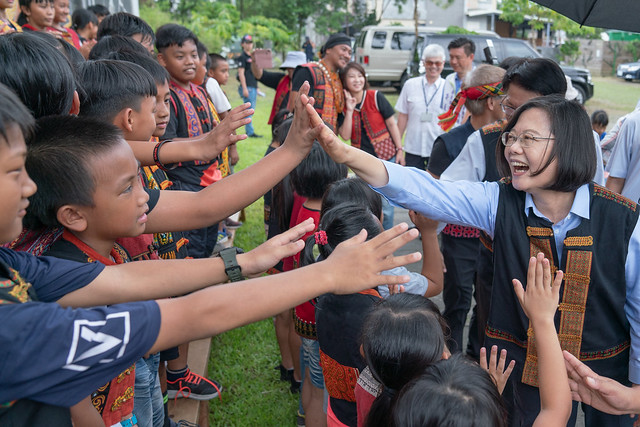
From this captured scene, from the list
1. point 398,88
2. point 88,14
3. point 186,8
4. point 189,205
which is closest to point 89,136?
point 189,205

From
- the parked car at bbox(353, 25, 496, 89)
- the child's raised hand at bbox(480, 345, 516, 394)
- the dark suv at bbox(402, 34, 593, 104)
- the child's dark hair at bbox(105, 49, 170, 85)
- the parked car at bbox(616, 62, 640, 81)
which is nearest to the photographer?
the child's raised hand at bbox(480, 345, 516, 394)

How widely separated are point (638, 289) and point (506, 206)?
53 centimetres

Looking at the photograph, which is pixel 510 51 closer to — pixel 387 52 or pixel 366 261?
pixel 387 52

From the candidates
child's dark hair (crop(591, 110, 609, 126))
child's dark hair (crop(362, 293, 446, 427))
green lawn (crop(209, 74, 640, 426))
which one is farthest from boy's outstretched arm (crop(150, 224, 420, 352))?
child's dark hair (crop(591, 110, 609, 126))

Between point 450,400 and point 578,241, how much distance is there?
2.89 ft

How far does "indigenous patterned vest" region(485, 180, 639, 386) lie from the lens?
1853mm

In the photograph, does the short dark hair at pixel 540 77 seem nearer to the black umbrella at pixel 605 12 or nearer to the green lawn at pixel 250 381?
the black umbrella at pixel 605 12

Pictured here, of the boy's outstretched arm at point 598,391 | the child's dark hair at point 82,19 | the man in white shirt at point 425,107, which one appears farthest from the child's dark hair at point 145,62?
the child's dark hair at point 82,19

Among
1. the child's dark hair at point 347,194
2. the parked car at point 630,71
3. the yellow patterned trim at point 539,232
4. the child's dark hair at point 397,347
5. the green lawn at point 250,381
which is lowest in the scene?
the parked car at point 630,71

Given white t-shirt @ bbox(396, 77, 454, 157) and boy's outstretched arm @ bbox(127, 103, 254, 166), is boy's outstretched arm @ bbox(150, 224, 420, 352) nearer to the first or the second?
boy's outstretched arm @ bbox(127, 103, 254, 166)

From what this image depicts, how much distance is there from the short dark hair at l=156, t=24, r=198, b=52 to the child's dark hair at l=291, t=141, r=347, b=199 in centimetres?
162

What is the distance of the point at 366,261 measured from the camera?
133 cm

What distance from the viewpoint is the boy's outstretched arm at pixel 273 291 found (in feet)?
3.93

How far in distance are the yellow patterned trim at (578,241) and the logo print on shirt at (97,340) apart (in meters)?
1.48
